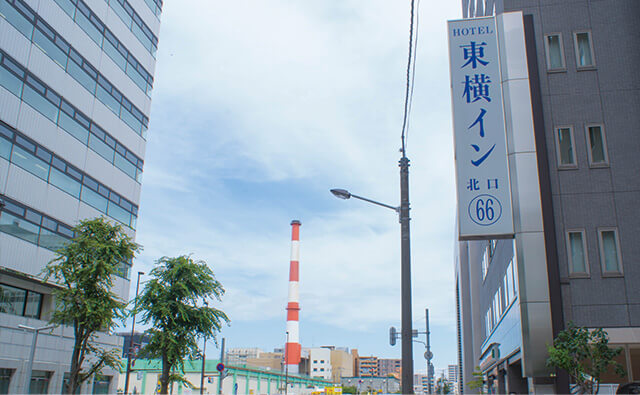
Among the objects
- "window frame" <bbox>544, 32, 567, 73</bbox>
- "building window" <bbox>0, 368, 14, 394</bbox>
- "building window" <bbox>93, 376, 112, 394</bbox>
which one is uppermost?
"window frame" <bbox>544, 32, 567, 73</bbox>

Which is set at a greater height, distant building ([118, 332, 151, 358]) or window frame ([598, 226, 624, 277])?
window frame ([598, 226, 624, 277])

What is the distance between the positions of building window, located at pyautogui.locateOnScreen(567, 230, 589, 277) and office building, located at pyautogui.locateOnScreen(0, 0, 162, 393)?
23.9 meters

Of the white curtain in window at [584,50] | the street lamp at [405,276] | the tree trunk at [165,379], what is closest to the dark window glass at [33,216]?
the tree trunk at [165,379]

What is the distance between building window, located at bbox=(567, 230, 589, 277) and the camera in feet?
57.8

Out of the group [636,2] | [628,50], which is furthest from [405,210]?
[636,2]

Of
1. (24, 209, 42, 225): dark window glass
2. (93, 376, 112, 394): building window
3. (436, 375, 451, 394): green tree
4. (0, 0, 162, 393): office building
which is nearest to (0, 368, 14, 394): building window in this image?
(0, 0, 162, 393): office building

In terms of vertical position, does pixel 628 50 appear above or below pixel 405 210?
above

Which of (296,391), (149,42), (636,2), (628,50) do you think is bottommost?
(296,391)

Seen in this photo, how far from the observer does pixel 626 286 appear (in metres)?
17.2

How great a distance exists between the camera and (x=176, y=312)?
28.7 metres

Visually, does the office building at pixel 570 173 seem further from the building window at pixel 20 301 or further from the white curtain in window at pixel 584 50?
the building window at pixel 20 301

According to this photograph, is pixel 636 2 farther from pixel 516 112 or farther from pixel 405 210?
pixel 405 210

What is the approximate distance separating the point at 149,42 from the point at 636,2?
1284 inches

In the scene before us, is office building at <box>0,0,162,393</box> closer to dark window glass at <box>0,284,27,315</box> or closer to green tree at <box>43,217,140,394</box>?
dark window glass at <box>0,284,27,315</box>
